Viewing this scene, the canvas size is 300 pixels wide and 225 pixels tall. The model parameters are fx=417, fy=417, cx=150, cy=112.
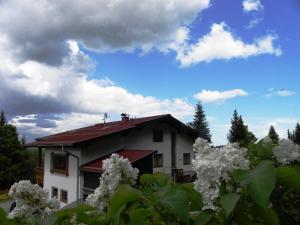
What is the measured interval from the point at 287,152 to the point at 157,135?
23.9 m

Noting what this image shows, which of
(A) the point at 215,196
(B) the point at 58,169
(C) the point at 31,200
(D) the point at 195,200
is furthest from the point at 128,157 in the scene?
(A) the point at 215,196

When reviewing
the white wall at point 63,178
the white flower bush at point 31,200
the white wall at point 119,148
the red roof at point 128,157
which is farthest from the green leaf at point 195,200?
the white wall at point 63,178

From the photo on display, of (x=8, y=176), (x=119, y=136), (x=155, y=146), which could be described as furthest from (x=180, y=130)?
(x=8, y=176)

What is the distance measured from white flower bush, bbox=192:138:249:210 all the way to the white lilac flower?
338 mm

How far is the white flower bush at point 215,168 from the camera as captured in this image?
120 centimetres

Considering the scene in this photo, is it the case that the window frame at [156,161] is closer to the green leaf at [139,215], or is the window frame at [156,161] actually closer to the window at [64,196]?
the window at [64,196]

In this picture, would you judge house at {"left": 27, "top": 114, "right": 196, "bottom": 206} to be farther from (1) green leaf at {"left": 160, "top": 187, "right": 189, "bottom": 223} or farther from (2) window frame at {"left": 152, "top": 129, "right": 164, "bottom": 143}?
(1) green leaf at {"left": 160, "top": 187, "right": 189, "bottom": 223}

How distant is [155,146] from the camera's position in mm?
25062

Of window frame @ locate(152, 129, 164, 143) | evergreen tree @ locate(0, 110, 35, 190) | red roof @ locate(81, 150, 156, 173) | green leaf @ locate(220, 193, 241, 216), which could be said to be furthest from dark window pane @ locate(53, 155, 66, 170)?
green leaf @ locate(220, 193, 241, 216)

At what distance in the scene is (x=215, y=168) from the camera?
121 cm

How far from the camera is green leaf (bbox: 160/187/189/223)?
109cm

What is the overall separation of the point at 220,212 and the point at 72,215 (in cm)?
66

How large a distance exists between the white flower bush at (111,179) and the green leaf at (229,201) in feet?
2.43

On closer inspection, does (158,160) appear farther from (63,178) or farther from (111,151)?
(63,178)
